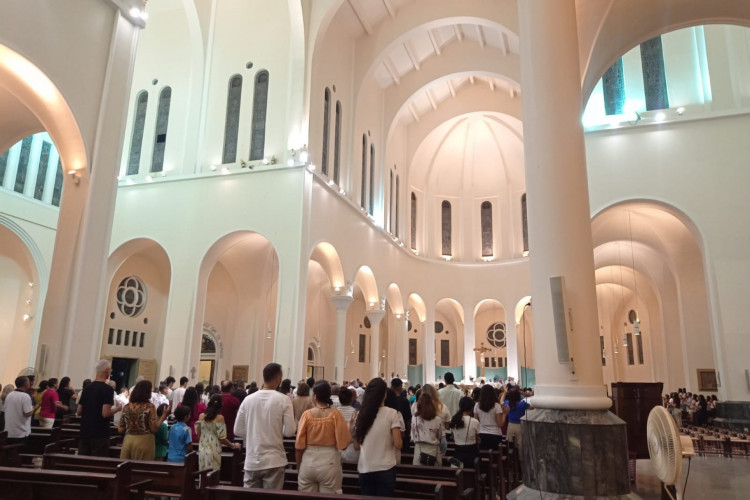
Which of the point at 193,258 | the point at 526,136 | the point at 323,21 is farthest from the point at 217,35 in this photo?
the point at 526,136

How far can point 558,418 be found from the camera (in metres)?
4.65

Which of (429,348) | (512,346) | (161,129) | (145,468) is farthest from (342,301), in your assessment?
(145,468)

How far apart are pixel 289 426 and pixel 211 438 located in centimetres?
119

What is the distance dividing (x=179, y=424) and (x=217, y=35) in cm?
1534

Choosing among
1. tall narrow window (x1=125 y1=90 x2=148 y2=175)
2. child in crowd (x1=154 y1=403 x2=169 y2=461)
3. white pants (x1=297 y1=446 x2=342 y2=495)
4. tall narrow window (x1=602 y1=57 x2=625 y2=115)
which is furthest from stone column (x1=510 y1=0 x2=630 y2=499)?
tall narrow window (x1=125 y1=90 x2=148 y2=175)

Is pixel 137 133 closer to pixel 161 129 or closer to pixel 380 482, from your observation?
pixel 161 129

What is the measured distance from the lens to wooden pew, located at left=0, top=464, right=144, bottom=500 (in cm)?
396

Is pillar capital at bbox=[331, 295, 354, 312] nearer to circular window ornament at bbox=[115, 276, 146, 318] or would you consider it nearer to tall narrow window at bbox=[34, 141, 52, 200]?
circular window ornament at bbox=[115, 276, 146, 318]

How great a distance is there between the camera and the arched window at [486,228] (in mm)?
27203

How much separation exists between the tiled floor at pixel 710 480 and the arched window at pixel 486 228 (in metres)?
17.0

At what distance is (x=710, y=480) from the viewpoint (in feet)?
27.0

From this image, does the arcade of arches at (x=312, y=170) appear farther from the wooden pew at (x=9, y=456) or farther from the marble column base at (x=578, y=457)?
the wooden pew at (x=9, y=456)

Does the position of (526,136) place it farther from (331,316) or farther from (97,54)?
(331,316)

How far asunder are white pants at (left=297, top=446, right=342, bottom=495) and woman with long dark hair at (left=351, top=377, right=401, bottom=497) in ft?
0.70
